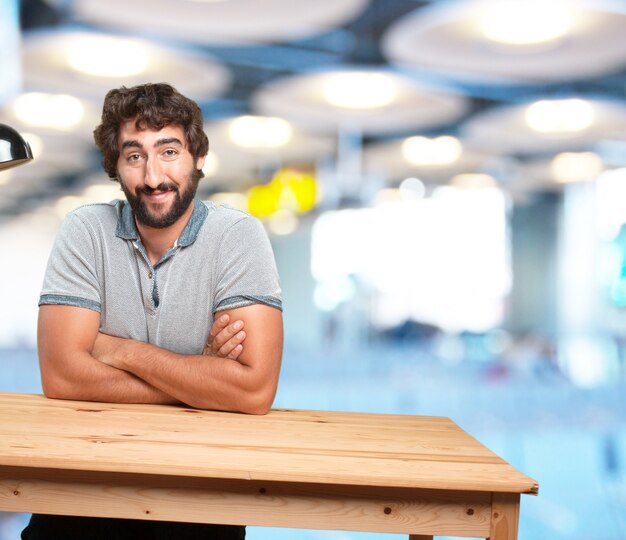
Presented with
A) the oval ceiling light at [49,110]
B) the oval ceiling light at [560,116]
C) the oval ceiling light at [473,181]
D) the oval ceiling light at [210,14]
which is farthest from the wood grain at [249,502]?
the oval ceiling light at [473,181]

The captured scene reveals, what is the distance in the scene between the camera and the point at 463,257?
32.5 feet

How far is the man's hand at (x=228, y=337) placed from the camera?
1584 millimetres

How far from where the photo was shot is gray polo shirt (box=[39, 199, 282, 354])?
5.45 feet

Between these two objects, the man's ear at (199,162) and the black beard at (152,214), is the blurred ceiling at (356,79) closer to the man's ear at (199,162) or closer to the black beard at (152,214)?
the man's ear at (199,162)

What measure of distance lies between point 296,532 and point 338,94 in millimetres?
4012

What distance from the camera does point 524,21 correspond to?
16.4ft

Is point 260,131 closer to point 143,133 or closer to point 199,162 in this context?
point 199,162

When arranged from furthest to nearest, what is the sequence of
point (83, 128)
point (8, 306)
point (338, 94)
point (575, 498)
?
point (8, 306) < point (83, 128) < point (338, 94) < point (575, 498)

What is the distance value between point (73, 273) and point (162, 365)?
1.00 ft

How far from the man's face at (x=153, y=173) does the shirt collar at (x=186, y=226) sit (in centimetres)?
3

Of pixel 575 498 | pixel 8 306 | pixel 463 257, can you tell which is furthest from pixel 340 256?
pixel 8 306

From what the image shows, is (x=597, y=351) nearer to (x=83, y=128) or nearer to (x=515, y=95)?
(x=515, y=95)

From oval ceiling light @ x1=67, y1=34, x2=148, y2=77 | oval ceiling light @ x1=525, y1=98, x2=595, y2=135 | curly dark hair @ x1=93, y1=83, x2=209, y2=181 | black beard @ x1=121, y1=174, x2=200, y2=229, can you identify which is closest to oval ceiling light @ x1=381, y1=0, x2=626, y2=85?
oval ceiling light @ x1=525, y1=98, x2=595, y2=135

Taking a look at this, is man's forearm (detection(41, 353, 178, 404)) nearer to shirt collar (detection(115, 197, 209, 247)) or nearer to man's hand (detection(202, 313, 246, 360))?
man's hand (detection(202, 313, 246, 360))
